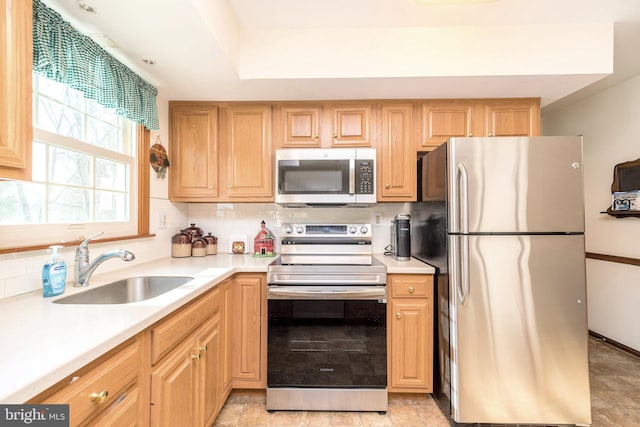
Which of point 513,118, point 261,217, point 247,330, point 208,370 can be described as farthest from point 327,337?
point 513,118

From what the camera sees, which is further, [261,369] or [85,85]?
[261,369]

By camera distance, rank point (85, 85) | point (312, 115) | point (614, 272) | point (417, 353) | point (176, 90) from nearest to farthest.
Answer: point (85, 85)
point (417, 353)
point (176, 90)
point (312, 115)
point (614, 272)

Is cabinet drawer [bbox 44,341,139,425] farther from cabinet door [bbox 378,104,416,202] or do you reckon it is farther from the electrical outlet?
cabinet door [bbox 378,104,416,202]

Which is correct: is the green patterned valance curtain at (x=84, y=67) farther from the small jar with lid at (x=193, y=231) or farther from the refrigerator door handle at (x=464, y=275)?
the refrigerator door handle at (x=464, y=275)

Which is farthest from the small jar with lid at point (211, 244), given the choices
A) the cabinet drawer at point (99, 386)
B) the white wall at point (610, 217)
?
the white wall at point (610, 217)

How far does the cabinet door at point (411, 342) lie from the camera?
1.92 metres

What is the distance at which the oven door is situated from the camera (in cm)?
185

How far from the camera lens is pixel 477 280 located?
5.55 ft

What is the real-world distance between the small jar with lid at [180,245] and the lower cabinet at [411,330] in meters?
1.55

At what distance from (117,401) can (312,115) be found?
202 cm

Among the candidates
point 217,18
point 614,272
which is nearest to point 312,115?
point 217,18

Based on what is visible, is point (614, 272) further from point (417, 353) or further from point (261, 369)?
point (261, 369)

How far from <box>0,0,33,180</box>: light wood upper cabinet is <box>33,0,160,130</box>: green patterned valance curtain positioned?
37cm

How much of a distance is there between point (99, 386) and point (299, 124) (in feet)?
6.41
